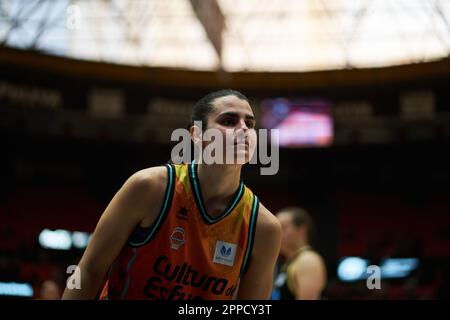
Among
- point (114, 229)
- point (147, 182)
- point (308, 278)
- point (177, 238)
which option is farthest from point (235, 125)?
point (308, 278)

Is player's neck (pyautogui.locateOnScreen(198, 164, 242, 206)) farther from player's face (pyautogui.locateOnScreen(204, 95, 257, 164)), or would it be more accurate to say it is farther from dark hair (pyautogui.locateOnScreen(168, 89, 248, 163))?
dark hair (pyautogui.locateOnScreen(168, 89, 248, 163))

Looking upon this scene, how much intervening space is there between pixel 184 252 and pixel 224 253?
223mm

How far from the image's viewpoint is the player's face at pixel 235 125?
138 inches

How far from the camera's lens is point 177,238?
3.52 meters

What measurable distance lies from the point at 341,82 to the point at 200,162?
2066 cm

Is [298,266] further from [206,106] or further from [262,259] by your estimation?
[206,106]

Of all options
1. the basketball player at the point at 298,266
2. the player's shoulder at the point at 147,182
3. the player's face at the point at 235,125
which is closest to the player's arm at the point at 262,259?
the player's face at the point at 235,125

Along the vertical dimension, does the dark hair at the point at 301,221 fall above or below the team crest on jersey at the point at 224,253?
above

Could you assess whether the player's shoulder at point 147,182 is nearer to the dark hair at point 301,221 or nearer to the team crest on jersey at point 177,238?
the team crest on jersey at point 177,238

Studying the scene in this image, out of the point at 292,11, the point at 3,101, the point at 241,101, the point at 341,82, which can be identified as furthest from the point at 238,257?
the point at 292,11
